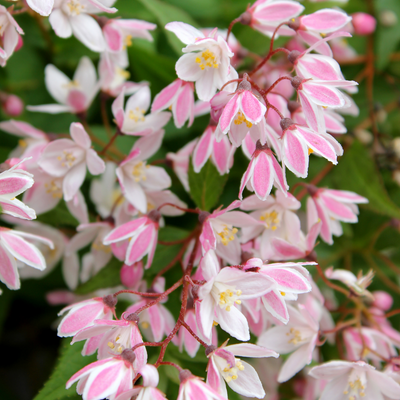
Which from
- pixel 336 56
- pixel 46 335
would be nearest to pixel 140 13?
pixel 336 56

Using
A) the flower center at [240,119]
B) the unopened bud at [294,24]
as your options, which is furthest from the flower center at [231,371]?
the unopened bud at [294,24]

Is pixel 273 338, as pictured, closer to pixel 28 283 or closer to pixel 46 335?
pixel 28 283

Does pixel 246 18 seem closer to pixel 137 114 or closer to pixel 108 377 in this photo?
pixel 137 114

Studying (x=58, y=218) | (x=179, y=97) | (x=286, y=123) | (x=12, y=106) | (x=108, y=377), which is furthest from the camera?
(x=12, y=106)

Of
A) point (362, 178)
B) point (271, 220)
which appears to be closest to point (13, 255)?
point (271, 220)

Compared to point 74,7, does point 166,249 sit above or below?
below

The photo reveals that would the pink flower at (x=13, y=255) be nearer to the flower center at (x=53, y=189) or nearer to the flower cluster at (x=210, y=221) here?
the flower cluster at (x=210, y=221)
